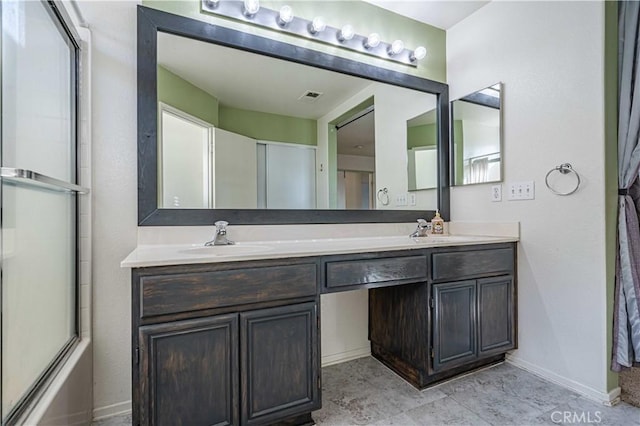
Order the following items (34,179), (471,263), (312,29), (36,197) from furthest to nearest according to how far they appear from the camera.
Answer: (312,29) → (471,263) → (36,197) → (34,179)

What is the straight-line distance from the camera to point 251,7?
1.72m

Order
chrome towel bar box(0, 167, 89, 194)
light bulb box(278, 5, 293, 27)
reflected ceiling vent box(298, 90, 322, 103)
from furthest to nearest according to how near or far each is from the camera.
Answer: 1. reflected ceiling vent box(298, 90, 322, 103)
2. light bulb box(278, 5, 293, 27)
3. chrome towel bar box(0, 167, 89, 194)

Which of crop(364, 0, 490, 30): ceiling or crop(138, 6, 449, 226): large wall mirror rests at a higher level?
crop(364, 0, 490, 30): ceiling

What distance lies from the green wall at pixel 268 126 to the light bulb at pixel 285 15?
528 millimetres

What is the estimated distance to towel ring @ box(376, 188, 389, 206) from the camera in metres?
2.20

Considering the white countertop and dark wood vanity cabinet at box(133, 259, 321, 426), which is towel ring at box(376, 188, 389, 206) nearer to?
the white countertop

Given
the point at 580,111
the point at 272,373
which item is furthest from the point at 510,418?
the point at 580,111

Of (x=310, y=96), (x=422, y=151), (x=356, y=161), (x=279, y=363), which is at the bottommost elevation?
(x=279, y=363)

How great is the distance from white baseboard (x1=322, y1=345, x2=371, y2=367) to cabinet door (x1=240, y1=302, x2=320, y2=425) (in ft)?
2.10

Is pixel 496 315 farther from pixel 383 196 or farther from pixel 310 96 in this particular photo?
pixel 310 96

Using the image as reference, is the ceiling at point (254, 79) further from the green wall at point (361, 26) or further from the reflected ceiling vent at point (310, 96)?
the green wall at point (361, 26)

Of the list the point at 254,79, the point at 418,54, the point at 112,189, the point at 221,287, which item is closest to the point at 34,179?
the point at 112,189

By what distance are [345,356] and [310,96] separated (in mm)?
1707

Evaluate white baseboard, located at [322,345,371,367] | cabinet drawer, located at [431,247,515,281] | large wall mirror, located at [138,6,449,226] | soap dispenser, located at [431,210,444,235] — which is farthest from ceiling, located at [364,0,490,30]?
white baseboard, located at [322,345,371,367]
